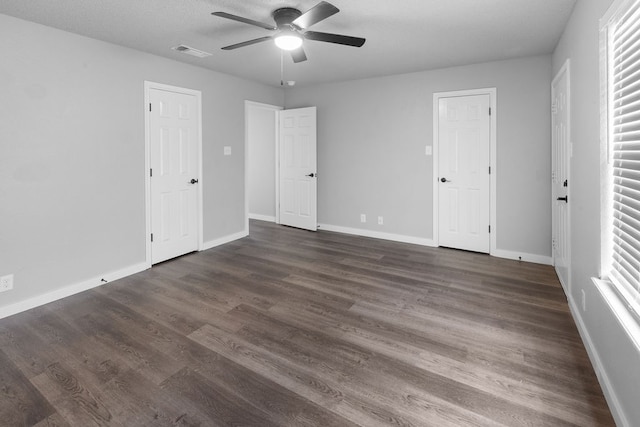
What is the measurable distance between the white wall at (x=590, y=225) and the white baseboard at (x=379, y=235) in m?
2.22

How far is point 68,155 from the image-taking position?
3240 millimetres

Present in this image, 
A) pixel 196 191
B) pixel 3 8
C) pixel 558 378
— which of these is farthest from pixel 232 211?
pixel 558 378

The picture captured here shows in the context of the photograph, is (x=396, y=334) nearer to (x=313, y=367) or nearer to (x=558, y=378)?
(x=313, y=367)

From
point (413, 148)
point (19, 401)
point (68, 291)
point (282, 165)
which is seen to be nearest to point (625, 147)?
point (413, 148)

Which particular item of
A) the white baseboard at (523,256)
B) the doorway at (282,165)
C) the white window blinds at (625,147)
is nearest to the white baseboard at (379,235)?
the doorway at (282,165)

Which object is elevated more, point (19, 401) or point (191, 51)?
point (191, 51)

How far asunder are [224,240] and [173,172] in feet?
4.29

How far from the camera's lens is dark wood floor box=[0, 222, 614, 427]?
1.75 m

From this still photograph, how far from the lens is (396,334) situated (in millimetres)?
2502

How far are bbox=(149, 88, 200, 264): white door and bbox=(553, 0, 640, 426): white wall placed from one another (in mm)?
4144

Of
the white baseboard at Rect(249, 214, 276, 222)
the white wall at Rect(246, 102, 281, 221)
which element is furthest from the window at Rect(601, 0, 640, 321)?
the white baseboard at Rect(249, 214, 276, 222)

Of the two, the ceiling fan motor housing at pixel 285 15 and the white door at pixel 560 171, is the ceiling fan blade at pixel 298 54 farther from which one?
the white door at pixel 560 171

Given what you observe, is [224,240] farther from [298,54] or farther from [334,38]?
[334,38]

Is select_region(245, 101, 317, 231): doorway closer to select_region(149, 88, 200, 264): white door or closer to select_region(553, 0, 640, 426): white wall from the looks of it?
select_region(149, 88, 200, 264): white door
